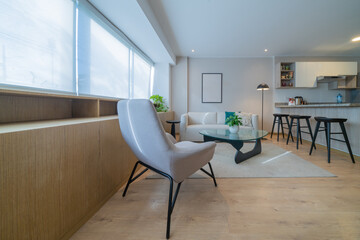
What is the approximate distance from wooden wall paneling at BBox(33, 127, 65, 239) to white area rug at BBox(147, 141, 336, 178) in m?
1.05

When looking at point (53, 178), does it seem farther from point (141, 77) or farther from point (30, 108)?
point (141, 77)

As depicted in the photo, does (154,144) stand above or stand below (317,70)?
below

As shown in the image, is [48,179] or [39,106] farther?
[39,106]

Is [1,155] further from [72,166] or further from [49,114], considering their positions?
[49,114]

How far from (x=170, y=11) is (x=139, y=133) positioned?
2437mm

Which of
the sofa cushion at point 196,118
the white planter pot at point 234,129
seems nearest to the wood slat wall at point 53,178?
the white planter pot at point 234,129

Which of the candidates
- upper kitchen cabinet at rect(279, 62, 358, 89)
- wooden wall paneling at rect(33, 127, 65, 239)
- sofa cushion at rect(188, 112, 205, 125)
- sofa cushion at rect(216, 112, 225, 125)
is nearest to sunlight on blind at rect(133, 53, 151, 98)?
sofa cushion at rect(188, 112, 205, 125)

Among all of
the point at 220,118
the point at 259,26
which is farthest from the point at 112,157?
the point at 259,26

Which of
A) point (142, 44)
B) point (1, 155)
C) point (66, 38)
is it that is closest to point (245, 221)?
point (1, 155)

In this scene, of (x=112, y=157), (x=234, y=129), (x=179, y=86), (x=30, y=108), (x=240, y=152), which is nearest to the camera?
Answer: (x=30, y=108)

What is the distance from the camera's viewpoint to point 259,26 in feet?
9.53

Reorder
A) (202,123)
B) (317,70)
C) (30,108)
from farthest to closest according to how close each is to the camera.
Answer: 1. (317,70)
2. (202,123)
3. (30,108)

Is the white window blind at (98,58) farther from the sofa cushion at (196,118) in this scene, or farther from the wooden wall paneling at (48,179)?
the sofa cushion at (196,118)

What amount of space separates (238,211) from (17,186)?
139 cm
